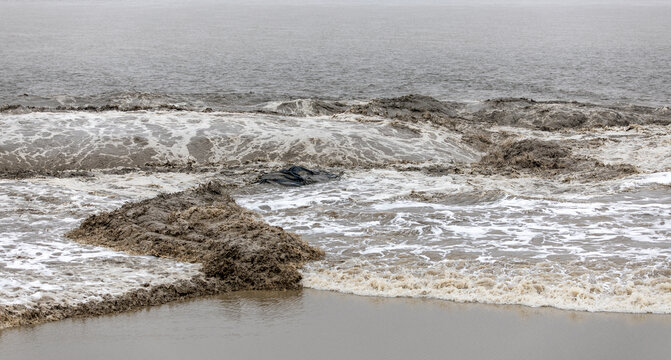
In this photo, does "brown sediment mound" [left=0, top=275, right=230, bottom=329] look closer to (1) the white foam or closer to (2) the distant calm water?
(1) the white foam

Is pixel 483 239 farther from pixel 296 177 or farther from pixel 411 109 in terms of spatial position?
pixel 411 109

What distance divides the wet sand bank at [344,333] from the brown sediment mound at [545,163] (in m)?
8.97

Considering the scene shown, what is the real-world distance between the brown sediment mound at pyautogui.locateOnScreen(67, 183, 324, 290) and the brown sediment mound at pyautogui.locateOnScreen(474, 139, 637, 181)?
7961 millimetres

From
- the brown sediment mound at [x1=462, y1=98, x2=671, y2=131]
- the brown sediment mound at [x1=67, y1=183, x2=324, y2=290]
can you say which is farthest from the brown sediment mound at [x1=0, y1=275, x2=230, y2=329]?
the brown sediment mound at [x1=462, y1=98, x2=671, y2=131]

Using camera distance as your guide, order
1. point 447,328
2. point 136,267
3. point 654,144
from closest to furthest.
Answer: point 447,328, point 136,267, point 654,144

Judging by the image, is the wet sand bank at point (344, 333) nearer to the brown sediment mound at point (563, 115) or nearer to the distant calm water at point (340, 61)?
the brown sediment mound at point (563, 115)

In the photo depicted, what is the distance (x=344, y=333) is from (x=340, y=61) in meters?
38.9

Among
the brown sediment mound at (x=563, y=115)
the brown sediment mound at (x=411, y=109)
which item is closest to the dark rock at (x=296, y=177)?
the brown sediment mound at (x=411, y=109)

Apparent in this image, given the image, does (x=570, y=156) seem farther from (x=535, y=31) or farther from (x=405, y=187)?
(x=535, y=31)

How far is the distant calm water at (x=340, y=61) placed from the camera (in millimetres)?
36375

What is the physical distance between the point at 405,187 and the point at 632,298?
762 cm

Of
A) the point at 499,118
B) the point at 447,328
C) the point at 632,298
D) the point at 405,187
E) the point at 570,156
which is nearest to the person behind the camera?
the point at 447,328

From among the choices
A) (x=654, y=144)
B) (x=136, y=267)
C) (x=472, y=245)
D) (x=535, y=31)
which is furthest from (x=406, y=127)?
(x=535, y=31)

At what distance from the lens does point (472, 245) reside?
13875 mm
